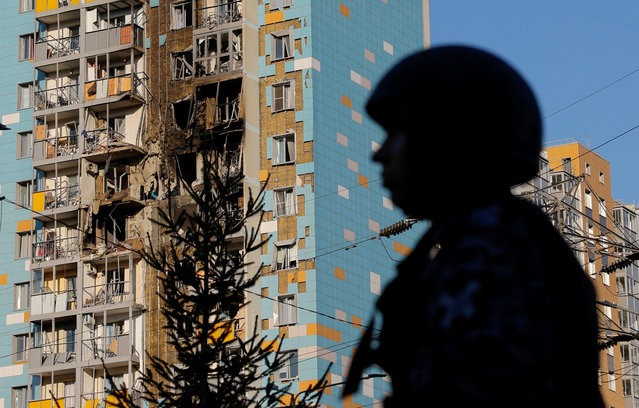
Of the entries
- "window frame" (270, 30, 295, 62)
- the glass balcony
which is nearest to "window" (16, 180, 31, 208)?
the glass balcony

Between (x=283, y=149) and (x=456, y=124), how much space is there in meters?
60.1

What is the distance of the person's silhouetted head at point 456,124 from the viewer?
2895 mm

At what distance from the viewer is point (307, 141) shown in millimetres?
61812

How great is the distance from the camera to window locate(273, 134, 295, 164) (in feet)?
205

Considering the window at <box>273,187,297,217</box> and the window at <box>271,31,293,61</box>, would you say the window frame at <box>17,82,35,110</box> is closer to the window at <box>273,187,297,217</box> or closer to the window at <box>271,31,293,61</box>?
the window at <box>271,31,293,61</box>

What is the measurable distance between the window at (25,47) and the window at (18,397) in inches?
646

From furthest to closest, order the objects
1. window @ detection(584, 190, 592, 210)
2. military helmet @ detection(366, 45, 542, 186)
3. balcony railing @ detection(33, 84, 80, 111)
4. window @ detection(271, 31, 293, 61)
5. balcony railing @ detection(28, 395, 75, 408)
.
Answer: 1. window @ detection(584, 190, 592, 210)
2. balcony railing @ detection(33, 84, 80, 111)
3. window @ detection(271, 31, 293, 61)
4. balcony railing @ detection(28, 395, 75, 408)
5. military helmet @ detection(366, 45, 542, 186)

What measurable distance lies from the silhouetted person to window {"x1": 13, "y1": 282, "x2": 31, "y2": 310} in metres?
64.2

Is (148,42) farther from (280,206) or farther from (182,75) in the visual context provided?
(280,206)

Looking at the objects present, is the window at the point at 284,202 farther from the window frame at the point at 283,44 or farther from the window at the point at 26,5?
the window at the point at 26,5

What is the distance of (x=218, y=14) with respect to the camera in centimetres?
6500

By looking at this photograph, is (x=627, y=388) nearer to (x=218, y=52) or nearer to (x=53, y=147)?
(x=218, y=52)

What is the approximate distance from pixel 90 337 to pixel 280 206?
10.4 m

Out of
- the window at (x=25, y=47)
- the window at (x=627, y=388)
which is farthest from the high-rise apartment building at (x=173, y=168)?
the window at (x=627, y=388)
